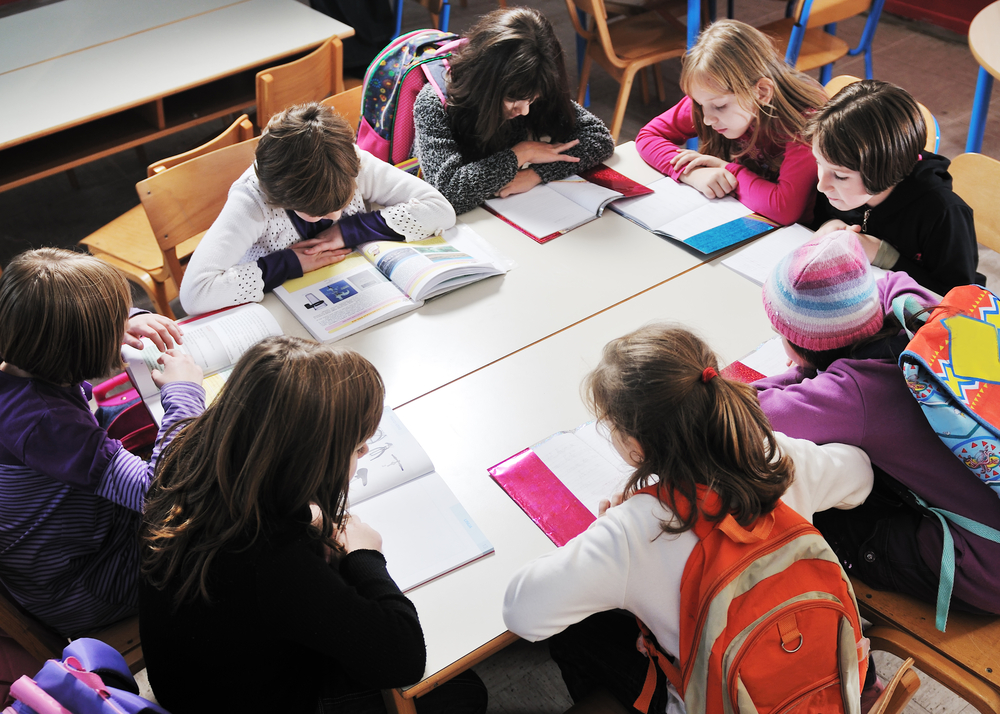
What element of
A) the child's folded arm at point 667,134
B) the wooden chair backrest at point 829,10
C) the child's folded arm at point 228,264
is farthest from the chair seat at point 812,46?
the child's folded arm at point 228,264

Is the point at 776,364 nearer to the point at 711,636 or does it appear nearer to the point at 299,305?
the point at 711,636

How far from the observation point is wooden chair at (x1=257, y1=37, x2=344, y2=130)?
7.84 ft

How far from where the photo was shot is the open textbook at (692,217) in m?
1.86

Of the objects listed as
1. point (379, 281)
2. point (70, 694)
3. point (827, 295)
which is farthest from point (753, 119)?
point (70, 694)

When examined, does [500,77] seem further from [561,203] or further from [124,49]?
[124,49]

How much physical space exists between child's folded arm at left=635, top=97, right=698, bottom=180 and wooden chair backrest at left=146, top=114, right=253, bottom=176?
1151 mm

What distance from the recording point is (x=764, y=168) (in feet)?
6.66

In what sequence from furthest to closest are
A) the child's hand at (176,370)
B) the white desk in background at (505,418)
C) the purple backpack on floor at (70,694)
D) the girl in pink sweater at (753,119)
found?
the girl in pink sweater at (753,119) → the child's hand at (176,370) → the white desk in background at (505,418) → the purple backpack on floor at (70,694)

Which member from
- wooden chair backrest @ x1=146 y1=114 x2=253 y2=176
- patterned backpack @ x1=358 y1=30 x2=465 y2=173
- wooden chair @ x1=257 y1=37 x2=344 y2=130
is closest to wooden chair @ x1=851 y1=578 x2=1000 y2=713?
patterned backpack @ x1=358 y1=30 x2=465 y2=173

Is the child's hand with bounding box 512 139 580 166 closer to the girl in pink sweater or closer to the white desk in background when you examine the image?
the girl in pink sweater

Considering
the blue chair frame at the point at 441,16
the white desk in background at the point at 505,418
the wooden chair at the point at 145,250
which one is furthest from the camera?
the blue chair frame at the point at 441,16

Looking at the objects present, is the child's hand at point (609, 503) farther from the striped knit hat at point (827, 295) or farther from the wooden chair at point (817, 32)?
the wooden chair at point (817, 32)

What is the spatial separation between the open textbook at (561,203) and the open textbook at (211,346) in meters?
0.70

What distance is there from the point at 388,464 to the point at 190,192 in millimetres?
1078
